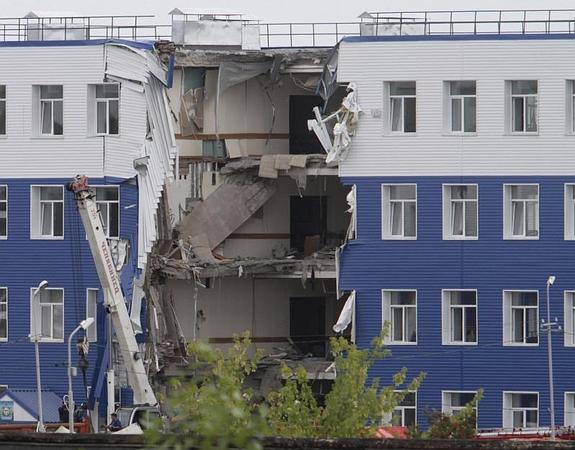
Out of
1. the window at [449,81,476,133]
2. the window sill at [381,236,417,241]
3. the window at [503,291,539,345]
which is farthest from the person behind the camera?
the window at [449,81,476,133]

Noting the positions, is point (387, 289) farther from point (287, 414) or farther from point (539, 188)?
point (287, 414)

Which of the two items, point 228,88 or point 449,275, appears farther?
point 228,88

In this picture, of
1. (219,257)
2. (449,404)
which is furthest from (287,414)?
(219,257)

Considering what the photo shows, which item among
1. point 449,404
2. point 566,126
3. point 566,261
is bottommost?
point 449,404

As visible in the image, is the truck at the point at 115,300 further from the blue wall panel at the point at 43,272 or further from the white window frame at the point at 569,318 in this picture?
the white window frame at the point at 569,318

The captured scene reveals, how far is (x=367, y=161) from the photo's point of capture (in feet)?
216

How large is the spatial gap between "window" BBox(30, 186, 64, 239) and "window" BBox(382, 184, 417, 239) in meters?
9.84

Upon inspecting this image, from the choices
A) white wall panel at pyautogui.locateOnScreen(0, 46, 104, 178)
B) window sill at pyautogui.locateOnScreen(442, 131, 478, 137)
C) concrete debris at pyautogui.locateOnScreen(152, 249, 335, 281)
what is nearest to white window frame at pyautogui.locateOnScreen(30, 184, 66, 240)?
white wall panel at pyautogui.locateOnScreen(0, 46, 104, 178)

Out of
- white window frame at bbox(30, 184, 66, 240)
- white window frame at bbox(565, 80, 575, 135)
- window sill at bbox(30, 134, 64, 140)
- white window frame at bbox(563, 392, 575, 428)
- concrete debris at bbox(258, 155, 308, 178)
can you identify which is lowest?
white window frame at bbox(563, 392, 575, 428)

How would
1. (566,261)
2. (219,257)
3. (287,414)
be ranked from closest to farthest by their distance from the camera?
(287,414), (566,261), (219,257)

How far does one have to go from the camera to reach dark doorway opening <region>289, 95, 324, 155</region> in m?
71.6

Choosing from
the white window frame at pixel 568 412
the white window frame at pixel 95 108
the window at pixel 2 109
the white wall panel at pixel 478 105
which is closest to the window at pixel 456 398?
the white window frame at pixel 568 412

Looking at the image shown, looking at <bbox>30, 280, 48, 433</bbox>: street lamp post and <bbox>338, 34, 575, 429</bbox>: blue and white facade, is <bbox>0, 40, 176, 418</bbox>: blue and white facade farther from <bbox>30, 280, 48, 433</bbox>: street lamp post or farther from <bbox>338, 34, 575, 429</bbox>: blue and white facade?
<bbox>338, 34, 575, 429</bbox>: blue and white facade

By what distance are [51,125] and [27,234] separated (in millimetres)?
3403
